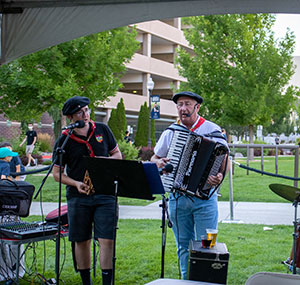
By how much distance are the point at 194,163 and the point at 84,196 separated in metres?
1.18

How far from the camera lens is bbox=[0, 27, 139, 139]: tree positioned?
2027 centimetres

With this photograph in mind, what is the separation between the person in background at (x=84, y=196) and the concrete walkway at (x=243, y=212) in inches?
232

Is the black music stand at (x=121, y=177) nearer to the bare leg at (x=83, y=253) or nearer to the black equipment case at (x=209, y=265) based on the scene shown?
the black equipment case at (x=209, y=265)

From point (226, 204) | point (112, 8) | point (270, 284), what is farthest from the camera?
point (226, 204)

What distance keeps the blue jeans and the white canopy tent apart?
2.16 metres

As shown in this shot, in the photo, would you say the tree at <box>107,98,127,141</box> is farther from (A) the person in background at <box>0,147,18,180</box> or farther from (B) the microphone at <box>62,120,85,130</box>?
(B) the microphone at <box>62,120,85,130</box>

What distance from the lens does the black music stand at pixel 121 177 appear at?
431 cm

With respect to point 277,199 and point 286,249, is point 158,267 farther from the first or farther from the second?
point 277,199

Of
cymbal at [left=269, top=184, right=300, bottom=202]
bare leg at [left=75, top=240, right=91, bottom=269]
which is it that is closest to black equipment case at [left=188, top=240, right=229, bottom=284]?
cymbal at [left=269, top=184, right=300, bottom=202]

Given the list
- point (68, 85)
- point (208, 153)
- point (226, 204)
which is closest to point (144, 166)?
point (208, 153)

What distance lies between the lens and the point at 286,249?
7941 millimetres

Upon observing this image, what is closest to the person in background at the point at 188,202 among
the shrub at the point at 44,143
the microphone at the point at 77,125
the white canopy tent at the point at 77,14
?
the microphone at the point at 77,125

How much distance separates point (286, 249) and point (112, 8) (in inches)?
189

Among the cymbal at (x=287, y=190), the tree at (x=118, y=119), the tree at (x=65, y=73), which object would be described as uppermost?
the tree at (x=65, y=73)
